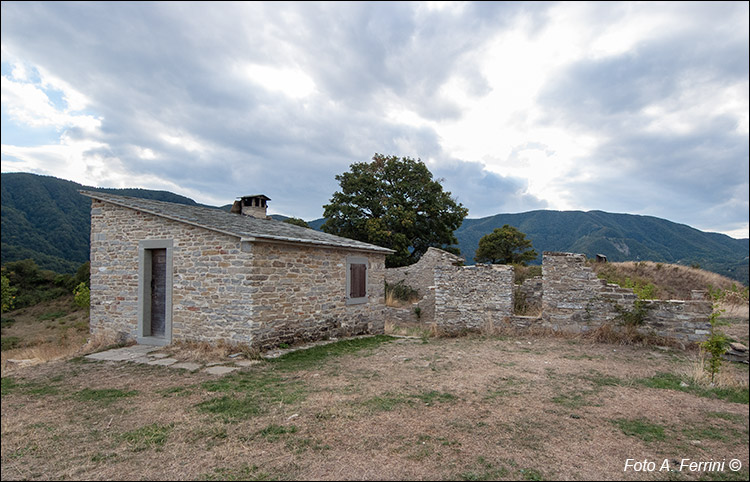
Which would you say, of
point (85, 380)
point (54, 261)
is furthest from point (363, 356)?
point (54, 261)

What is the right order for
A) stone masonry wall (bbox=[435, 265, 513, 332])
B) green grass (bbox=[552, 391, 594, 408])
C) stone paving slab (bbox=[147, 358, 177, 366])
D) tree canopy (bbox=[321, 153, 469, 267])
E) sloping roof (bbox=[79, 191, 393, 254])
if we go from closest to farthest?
green grass (bbox=[552, 391, 594, 408]) < stone paving slab (bbox=[147, 358, 177, 366]) < sloping roof (bbox=[79, 191, 393, 254]) < stone masonry wall (bbox=[435, 265, 513, 332]) < tree canopy (bbox=[321, 153, 469, 267])

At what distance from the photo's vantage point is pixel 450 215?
92.7ft

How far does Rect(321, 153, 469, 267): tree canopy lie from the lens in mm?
26391

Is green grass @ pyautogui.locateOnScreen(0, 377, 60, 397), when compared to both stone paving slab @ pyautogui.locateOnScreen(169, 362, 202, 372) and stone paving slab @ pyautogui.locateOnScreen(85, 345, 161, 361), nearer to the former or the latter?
stone paving slab @ pyautogui.locateOnScreen(85, 345, 161, 361)

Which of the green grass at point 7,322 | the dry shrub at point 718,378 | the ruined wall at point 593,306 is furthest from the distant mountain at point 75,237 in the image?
the dry shrub at point 718,378

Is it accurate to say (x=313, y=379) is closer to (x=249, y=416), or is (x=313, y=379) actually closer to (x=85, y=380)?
(x=249, y=416)

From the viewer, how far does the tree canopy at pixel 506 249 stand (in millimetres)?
27109

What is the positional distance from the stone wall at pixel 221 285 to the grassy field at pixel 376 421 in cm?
150

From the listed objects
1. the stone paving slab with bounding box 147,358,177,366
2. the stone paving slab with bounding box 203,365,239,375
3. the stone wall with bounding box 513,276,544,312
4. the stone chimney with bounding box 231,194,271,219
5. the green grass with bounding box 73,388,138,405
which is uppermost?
the stone chimney with bounding box 231,194,271,219

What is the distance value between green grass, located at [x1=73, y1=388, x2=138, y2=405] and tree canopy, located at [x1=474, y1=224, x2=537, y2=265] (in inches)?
979

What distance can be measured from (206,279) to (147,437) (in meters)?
4.94

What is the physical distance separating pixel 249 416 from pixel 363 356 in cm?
398

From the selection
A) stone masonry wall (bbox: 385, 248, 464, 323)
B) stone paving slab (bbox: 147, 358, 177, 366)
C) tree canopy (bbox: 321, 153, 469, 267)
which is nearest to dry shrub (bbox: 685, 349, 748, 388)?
Answer: stone paving slab (bbox: 147, 358, 177, 366)

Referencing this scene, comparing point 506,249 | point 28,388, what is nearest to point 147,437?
point 28,388
